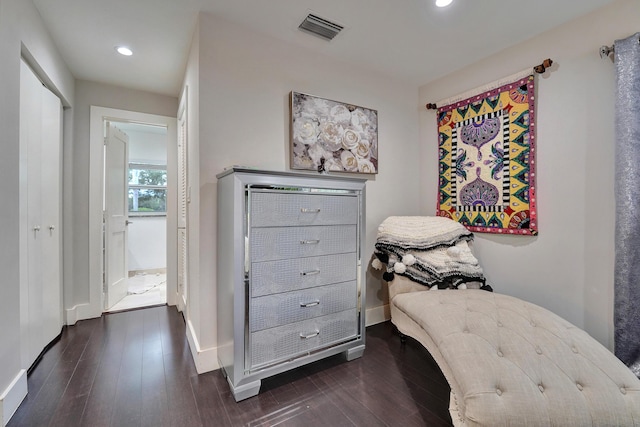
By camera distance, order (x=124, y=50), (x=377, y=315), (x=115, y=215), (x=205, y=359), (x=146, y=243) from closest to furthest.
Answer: (x=205, y=359) < (x=124, y=50) < (x=377, y=315) < (x=115, y=215) < (x=146, y=243)

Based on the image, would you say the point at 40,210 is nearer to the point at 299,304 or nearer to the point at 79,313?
the point at 79,313

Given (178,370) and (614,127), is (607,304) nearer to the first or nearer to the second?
(614,127)

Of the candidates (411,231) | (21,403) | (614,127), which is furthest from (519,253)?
(21,403)

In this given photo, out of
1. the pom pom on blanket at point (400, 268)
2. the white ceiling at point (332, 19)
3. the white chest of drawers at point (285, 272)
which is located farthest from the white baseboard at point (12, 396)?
the pom pom on blanket at point (400, 268)

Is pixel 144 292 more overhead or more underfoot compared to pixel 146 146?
more underfoot

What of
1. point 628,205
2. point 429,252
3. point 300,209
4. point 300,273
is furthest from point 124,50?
point 628,205

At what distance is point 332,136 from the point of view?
240 cm

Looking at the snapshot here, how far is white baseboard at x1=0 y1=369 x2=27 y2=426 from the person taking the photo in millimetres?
1359

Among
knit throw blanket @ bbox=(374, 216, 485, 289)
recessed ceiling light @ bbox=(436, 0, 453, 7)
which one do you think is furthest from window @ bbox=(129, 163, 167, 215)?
recessed ceiling light @ bbox=(436, 0, 453, 7)

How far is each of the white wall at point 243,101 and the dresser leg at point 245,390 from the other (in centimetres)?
45

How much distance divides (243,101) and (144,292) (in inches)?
124

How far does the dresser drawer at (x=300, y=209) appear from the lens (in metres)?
1.63

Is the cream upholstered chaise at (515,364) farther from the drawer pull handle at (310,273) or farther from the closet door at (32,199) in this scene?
the closet door at (32,199)

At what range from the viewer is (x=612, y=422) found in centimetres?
99
